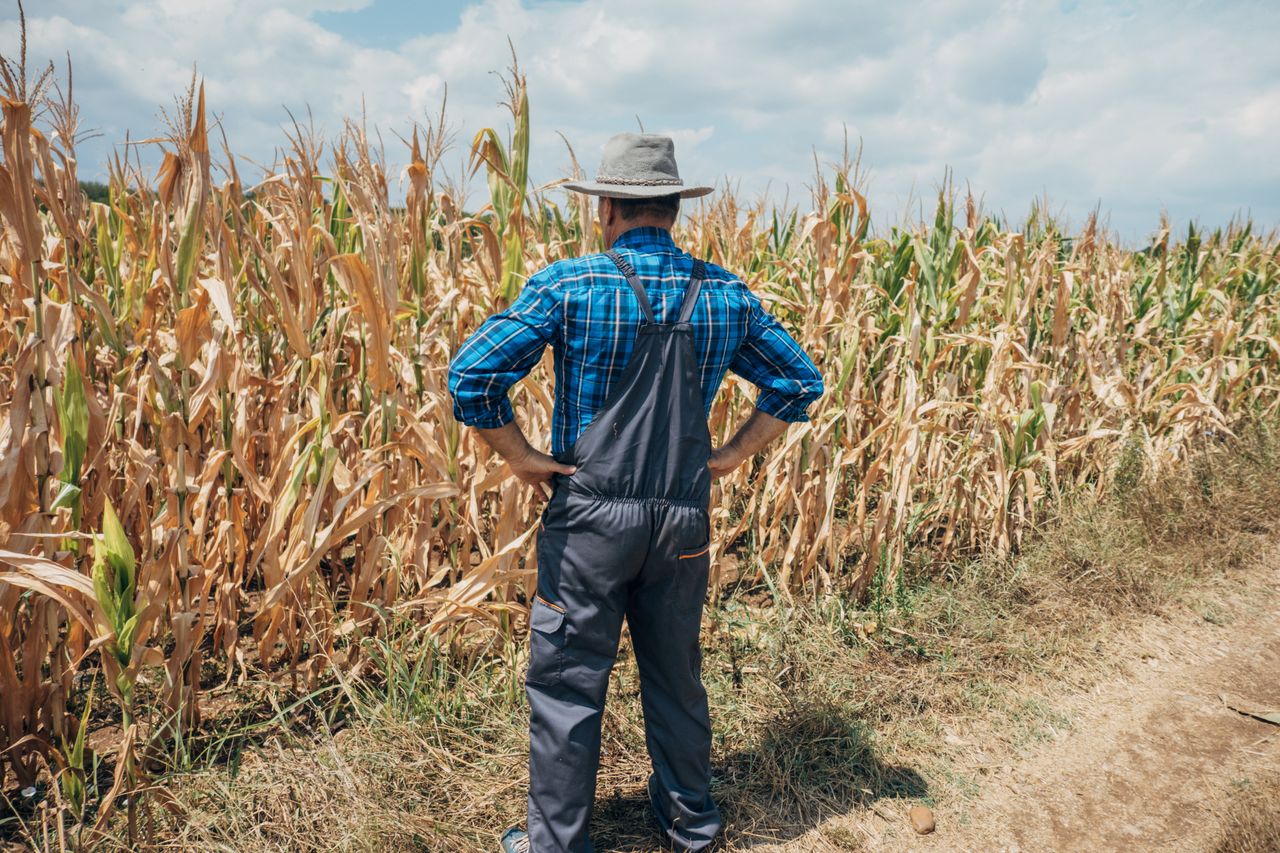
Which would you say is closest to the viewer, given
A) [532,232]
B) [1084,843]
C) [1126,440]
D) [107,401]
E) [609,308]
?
[609,308]

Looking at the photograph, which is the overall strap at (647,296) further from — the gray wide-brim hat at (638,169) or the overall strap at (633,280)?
the gray wide-brim hat at (638,169)

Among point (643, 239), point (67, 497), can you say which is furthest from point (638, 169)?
point (67, 497)

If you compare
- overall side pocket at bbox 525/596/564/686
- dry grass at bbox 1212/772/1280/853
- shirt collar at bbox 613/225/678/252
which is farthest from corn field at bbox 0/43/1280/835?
dry grass at bbox 1212/772/1280/853

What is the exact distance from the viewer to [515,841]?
2463 mm

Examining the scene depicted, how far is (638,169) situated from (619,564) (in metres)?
1.00

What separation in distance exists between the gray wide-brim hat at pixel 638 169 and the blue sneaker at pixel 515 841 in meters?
1.79

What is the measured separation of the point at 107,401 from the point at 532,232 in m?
2.09

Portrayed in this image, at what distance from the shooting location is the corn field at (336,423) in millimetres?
2430

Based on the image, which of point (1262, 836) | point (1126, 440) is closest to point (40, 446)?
point (1262, 836)

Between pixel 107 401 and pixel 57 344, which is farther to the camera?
pixel 107 401

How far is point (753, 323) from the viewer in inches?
94.9

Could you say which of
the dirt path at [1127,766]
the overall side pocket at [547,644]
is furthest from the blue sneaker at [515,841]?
the dirt path at [1127,766]

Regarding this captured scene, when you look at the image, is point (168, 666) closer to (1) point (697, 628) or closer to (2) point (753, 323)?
(1) point (697, 628)

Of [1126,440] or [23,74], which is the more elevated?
[23,74]
